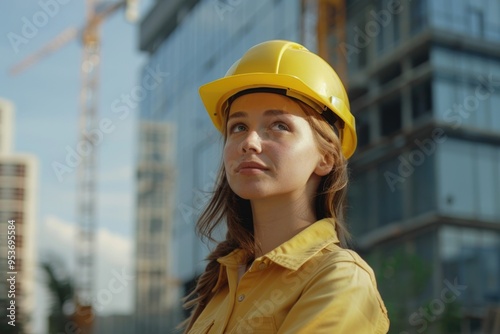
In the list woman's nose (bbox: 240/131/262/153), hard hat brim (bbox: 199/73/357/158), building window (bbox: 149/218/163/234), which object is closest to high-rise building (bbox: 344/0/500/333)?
building window (bbox: 149/218/163/234)

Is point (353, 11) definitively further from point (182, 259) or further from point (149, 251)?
point (149, 251)

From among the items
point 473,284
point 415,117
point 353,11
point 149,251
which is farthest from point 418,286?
point 149,251

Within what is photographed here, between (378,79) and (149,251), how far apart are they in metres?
27.9

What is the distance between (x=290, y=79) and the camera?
2791mm

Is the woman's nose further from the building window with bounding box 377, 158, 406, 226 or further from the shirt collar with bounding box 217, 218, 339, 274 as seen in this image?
the building window with bounding box 377, 158, 406, 226

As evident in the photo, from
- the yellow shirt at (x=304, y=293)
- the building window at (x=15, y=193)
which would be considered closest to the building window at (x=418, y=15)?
the building window at (x=15, y=193)

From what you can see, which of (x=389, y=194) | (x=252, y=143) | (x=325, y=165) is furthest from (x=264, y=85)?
(x=389, y=194)

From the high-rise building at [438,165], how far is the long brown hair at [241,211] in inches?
946

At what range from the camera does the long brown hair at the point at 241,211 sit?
115 inches

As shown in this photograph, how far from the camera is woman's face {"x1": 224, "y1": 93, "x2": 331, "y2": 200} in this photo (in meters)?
2.79

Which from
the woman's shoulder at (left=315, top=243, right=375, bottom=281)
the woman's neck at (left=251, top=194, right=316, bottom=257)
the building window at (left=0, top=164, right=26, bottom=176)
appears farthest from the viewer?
the building window at (left=0, top=164, right=26, bottom=176)

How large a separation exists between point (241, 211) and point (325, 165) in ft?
1.29

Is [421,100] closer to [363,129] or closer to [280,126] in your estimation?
[363,129]

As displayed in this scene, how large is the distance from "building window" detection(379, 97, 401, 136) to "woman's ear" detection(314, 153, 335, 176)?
1247 inches
